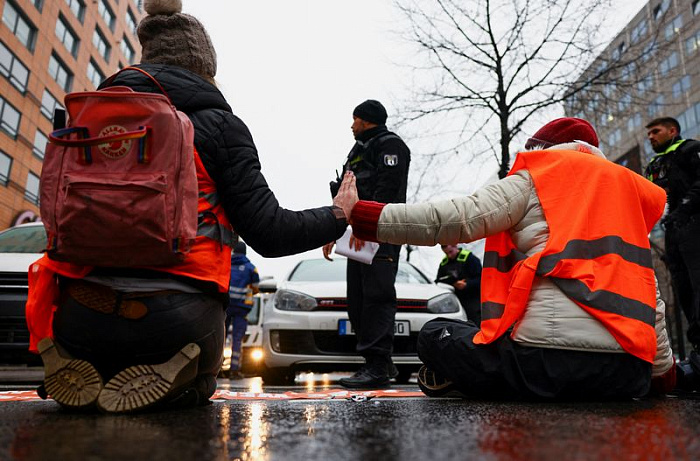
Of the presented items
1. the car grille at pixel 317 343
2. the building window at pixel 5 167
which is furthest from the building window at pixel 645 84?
the building window at pixel 5 167

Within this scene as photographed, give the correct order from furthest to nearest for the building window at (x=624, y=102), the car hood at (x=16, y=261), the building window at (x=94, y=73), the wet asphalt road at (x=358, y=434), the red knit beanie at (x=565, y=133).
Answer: the building window at (x=94, y=73)
the building window at (x=624, y=102)
the car hood at (x=16, y=261)
the red knit beanie at (x=565, y=133)
the wet asphalt road at (x=358, y=434)

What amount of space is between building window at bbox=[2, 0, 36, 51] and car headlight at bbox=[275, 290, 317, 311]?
2801cm

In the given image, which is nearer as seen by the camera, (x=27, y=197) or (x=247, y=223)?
Result: (x=247, y=223)

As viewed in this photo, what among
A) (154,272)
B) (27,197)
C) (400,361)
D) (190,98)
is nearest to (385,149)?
(400,361)

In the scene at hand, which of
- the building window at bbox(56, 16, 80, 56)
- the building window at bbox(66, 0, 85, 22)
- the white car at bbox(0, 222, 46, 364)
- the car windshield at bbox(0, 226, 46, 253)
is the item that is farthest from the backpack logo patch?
the building window at bbox(66, 0, 85, 22)

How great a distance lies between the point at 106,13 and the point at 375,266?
140 ft

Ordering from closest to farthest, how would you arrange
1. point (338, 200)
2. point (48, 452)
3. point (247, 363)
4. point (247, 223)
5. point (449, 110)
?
point (48, 452)
point (247, 223)
point (338, 200)
point (247, 363)
point (449, 110)

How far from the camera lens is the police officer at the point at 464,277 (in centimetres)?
843

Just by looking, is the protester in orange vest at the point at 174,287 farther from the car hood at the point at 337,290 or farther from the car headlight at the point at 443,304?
the car headlight at the point at 443,304

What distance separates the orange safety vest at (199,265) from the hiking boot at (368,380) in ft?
6.48

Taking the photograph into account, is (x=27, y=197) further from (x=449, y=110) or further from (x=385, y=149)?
(x=385, y=149)

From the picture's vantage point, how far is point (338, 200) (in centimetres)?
238

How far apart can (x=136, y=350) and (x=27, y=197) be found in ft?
108

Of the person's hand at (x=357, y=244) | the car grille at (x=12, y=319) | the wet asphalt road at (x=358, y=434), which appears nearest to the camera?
the wet asphalt road at (x=358, y=434)
